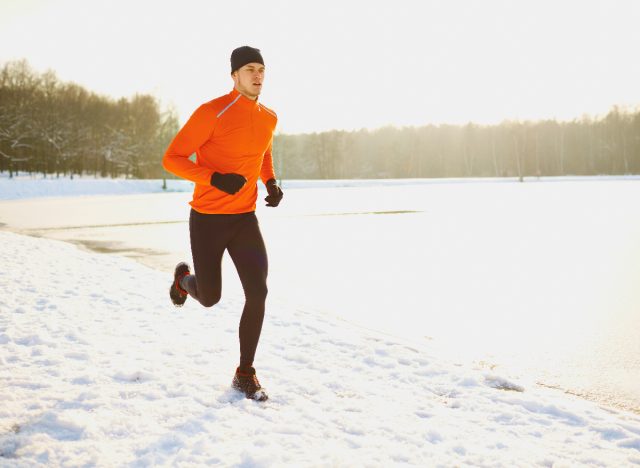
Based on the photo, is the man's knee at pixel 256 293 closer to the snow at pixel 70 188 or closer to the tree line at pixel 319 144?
the snow at pixel 70 188

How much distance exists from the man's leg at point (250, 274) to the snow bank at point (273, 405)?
35 centimetres

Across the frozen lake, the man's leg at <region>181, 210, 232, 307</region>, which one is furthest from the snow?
the man's leg at <region>181, 210, 232, 307</region>

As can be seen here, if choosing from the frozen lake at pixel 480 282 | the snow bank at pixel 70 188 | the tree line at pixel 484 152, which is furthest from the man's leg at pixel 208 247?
the tree line at pixel 484 152

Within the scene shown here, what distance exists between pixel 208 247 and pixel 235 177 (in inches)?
19.9

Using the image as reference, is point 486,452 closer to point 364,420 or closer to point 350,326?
point 364,420

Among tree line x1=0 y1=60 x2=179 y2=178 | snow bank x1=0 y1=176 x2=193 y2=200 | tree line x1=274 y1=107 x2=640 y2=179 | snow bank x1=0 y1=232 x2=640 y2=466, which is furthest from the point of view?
tree line x1=274 y1=107 x2=640 y2=179

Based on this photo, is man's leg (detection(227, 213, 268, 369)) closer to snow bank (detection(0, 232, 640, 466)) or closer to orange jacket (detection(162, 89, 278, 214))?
orange jacket (detection(162, 89, 278, 214))

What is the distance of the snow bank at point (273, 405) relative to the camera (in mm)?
2342

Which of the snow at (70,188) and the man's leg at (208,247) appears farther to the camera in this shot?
the snow at (70,188)

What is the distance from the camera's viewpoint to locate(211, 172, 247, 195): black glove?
9.11 feet

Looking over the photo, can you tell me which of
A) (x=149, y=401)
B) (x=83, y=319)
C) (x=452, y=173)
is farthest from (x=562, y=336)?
(x=452, y=173)

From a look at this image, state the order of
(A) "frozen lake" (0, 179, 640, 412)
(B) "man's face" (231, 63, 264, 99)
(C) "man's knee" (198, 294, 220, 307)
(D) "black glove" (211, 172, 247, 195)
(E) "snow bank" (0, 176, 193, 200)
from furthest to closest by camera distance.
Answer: (E) "snow bank" (0, 176, 193, 200), (A) "frozen lake" (0, 179, 640, 412), (C) "man's knee" (198, 294, 220, 307), (B) "man's face" (231, 63, 264, 99), (D) "black glove" (211, 172, 247, 195)

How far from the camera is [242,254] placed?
9.83ft

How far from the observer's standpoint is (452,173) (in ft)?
287
